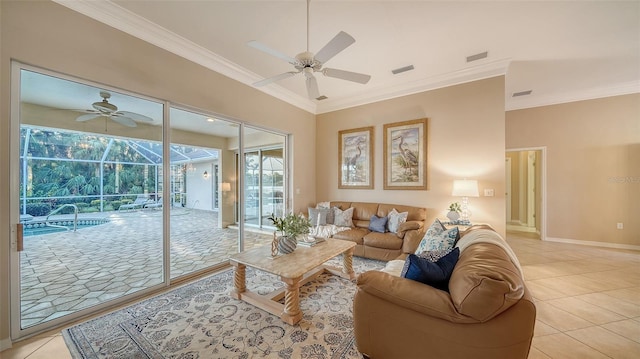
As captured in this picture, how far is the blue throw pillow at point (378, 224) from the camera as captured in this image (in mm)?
3982

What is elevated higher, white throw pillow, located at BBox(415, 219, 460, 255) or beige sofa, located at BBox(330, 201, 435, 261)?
white throw pillow, located at BBox(415, 219, 460, 255)

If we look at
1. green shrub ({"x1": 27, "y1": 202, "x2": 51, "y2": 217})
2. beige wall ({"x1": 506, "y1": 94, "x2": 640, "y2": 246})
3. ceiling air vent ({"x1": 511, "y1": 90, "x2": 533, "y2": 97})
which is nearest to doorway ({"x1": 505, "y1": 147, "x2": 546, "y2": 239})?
beige wall ({"x1": 506, "y1": 94, "x2": 640, "y2": 246})

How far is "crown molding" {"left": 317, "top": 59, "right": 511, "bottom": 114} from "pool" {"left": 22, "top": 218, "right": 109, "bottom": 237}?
4.51m

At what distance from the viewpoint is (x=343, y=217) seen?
448 cm

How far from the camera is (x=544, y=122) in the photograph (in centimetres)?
505

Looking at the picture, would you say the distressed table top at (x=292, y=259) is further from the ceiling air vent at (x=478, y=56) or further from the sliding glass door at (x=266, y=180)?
the ceiling air vent at (x=478, y=56)

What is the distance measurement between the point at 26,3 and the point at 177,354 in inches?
129

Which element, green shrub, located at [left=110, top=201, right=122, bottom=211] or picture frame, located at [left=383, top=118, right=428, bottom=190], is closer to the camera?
green shrub, located at [left=110, top=201, right=122, bottom=211]

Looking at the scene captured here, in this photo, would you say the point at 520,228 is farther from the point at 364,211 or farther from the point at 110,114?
the point at 110,114

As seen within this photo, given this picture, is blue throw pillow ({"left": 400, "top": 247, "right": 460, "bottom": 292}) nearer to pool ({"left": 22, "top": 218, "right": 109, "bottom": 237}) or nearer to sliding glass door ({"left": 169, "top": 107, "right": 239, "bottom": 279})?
sliding glass door ({"left": 169, "top": 107, "right": 239, "bottom": 279})

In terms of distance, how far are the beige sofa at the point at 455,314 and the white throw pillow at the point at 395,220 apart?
2210 mm

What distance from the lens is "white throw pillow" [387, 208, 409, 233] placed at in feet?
12.7

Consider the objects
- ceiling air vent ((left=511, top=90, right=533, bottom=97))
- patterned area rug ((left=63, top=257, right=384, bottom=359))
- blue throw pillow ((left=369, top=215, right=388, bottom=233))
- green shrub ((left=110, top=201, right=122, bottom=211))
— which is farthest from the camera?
ceiling air vent ((left=511, top=90, right=533, bottom=97))

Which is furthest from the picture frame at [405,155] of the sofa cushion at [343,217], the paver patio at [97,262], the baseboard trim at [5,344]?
the baseboard trim at [5,344]
